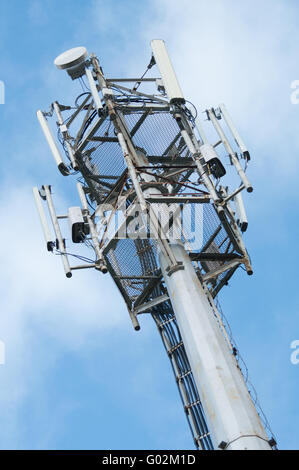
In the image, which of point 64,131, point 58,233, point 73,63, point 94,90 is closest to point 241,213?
point 58,233

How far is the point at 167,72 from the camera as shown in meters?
30.4

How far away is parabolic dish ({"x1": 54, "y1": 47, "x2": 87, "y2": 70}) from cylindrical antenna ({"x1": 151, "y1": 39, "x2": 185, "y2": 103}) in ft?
9.99

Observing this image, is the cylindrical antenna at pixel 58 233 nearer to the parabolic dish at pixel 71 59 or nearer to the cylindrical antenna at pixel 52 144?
the cylindrical antenna at pixel 52 144

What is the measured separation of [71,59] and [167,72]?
4.66m

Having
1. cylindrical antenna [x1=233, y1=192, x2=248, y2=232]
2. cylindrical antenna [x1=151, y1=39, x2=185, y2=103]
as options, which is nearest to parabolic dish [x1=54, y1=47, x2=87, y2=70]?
cylindrical antenna [x1=151, y1=39, x2=185, y2=103]

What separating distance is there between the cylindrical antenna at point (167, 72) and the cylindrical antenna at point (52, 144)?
4731 millimetres

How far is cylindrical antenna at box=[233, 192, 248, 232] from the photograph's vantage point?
27.7m

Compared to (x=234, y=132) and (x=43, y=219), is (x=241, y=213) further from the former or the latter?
(x=43, y=219)

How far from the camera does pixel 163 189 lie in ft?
92.8

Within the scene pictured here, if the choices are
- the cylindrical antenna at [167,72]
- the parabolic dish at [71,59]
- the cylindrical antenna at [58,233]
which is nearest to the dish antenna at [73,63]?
the parabolic dish at [71,59]

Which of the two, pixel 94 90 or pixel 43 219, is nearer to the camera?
pixel 43 219

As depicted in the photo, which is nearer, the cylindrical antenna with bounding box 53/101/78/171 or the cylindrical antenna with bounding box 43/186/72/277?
the cylindrical antenna with bounding box 43/186/72/277

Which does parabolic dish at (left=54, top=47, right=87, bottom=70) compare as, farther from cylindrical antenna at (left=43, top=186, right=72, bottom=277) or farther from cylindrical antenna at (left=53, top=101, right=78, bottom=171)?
cylindrical antenna at (left=43, top=186, right=72, bottom=277)
